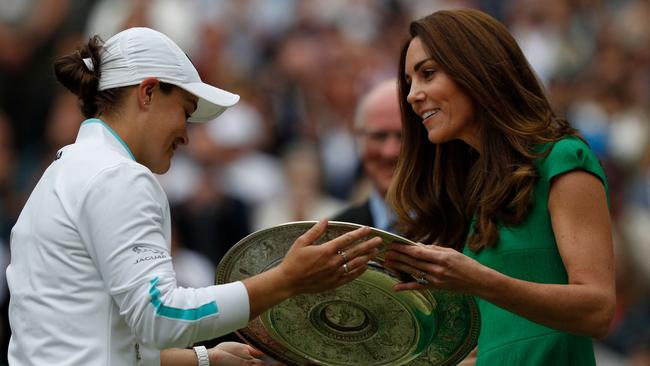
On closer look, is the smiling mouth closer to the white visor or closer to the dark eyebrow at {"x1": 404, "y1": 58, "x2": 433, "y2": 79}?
the dark eyebrow at {"x1": 404, "y1": 58, "x2": 433, "y2": 79}

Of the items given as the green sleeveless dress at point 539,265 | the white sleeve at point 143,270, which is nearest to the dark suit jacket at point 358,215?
the green sleeveless dress at point 539,265

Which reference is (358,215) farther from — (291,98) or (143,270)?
(291,98)

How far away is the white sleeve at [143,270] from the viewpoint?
12.1 feet

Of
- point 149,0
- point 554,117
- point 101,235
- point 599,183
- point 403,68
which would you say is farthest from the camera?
point 149,0

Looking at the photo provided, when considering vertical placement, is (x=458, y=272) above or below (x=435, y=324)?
above

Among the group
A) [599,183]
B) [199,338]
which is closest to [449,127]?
[599,183]

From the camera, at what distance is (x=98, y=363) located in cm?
376

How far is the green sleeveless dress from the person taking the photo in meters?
4.30

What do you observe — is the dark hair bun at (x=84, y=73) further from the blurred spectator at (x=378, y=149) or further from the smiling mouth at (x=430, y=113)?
the blurred spectator at (x=378, y=149)

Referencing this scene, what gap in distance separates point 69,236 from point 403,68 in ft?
5.09

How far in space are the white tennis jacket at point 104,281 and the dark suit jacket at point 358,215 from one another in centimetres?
285

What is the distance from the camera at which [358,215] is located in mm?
6762

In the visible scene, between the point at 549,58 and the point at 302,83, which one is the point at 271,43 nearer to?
the point at 302,83

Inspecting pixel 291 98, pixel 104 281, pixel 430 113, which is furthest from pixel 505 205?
pixel 291 98
